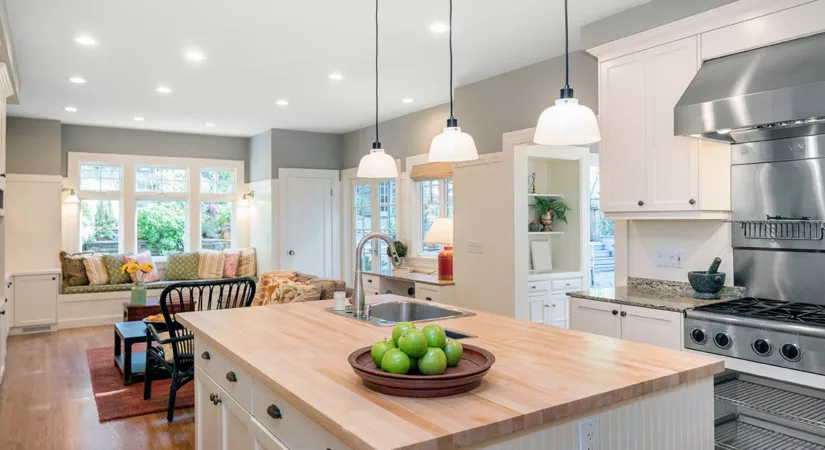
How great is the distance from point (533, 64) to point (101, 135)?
5850mm

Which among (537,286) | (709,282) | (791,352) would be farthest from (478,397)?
(537,286)

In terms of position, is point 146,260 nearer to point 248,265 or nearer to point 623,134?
point 248,265

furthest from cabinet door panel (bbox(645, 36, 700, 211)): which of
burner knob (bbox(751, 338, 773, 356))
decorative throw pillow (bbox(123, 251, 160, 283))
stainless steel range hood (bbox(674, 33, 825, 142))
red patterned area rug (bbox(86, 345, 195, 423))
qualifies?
decorative throw pillow (bbox(123, 251, 160, 283))

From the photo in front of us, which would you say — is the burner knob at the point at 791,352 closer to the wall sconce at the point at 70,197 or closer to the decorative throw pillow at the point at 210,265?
the decorative throw pillow at the point at 210,265

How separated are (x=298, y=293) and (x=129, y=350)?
1464mm

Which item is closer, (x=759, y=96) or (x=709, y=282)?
(x=759, y=96)

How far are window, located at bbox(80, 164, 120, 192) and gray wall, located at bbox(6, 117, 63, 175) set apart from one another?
48 cm

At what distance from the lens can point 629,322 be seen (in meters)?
3.13

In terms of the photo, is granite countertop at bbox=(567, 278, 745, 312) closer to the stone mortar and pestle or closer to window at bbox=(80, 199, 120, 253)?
the stone mortar and pestle

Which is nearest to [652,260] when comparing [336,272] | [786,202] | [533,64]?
[786,202]

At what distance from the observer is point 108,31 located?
3.87 m

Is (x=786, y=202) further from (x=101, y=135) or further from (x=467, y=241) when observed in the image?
(x=101, y=135)

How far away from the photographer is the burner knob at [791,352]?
2404mm

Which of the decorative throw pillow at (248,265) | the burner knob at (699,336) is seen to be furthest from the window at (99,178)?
the burner knob at (699,336)
